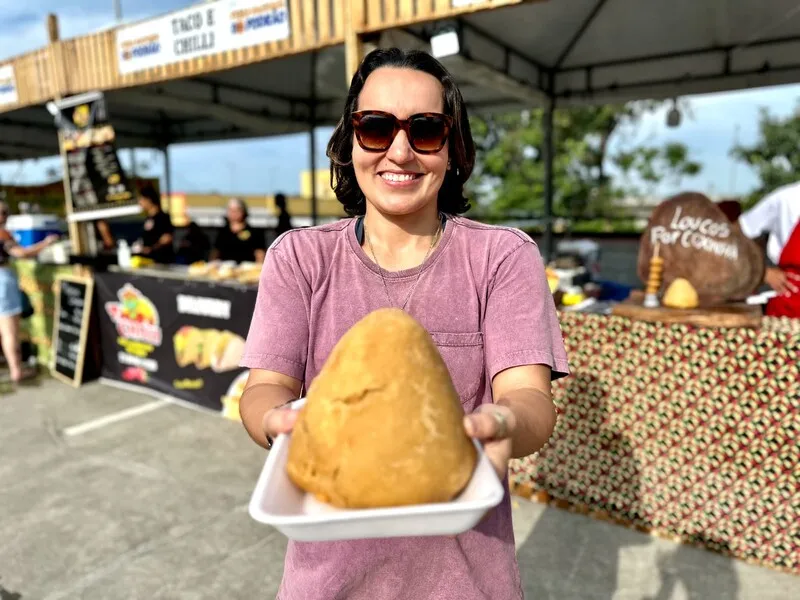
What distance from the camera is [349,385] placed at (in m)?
0.86

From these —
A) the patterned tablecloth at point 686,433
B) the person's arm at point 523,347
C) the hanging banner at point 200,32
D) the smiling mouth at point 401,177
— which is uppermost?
the hanging banner at point 200,32

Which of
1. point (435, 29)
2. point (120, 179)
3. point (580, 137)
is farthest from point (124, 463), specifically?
point (580, 137)

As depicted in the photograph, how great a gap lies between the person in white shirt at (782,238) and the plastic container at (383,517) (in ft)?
10.0

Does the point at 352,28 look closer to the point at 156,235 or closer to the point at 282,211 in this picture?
the point at 282,211

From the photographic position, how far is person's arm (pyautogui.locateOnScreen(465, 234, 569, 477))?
95 cm

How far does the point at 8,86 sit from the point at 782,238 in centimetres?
793

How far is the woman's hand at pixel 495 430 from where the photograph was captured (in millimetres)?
835

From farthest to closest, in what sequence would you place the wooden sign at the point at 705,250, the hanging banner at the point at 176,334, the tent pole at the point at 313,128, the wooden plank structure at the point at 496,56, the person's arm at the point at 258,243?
1. the tent pole at the point at 313,128
2. the person's arm at the point at 258,243
3. the hanging banner at the point at 176,334
4. the wooden plank structure at the point at 496,56
5. the wooden sign at the point at 705,250

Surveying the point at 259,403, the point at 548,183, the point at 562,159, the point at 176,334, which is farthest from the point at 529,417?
the point at 562,159

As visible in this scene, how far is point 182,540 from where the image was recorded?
3.05 meters

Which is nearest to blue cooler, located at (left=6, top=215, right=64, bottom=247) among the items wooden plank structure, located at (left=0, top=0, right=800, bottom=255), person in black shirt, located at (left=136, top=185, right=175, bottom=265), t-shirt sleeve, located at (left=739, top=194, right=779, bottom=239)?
wooden plank structure, located at (left=0, top=0, right=800, bottom=255)

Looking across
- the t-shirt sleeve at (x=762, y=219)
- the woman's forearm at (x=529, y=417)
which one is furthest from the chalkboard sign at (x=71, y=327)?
the t-shirt sleeve at (x=762, y=219)

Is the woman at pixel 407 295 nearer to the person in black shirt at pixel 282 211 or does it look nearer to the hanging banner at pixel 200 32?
the hanging banner at pixel 200 32

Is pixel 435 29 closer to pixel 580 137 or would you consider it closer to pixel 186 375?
pixel 186 375
